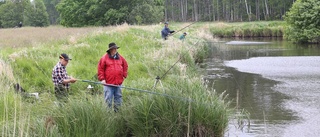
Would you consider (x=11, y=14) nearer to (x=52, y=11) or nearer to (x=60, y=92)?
(x=52, y=11)

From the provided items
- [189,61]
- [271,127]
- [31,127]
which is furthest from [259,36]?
[31,127]

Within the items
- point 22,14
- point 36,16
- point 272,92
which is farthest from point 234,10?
point 272,92

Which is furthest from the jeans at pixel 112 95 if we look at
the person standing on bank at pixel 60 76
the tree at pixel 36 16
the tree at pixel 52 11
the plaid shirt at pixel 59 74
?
the tree at pixel 52 11

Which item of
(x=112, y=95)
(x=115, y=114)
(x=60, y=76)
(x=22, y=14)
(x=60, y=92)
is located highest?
(x=22, y=14)

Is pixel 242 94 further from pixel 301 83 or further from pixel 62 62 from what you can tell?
pixel 62 62

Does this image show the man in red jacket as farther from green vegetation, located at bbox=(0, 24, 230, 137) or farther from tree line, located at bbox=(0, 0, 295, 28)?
tree line, located at bbox=(0, 0, 295, 28)

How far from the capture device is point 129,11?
3856 cm

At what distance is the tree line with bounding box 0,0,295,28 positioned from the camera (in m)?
38.1

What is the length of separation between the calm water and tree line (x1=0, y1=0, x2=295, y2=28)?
4.45 m

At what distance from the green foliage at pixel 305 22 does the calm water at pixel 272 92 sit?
1212cm

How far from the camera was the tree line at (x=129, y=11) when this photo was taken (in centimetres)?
3806

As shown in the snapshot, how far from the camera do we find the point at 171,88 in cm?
718

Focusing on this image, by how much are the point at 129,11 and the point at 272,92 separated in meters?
27.9

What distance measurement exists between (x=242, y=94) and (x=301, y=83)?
289 centimetres
